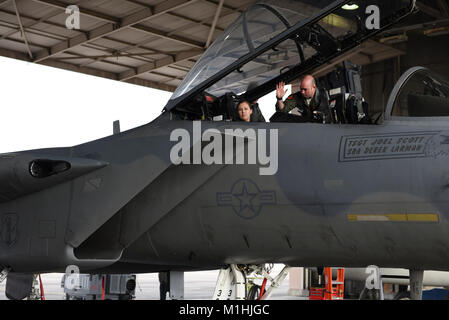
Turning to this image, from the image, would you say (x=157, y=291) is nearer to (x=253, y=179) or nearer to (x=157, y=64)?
(x=157, y=64)

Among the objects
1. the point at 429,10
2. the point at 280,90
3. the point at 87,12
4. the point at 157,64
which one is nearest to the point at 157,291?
the point at 157,64

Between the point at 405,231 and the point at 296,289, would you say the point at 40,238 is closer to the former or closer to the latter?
the point at 405,231

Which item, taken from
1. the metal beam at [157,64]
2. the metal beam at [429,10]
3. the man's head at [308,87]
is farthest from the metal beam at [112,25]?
the man's head at [308,87]

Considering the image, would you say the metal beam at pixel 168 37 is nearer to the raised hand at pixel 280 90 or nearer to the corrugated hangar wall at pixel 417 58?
the corrugated hangar wall at pixel 417 58

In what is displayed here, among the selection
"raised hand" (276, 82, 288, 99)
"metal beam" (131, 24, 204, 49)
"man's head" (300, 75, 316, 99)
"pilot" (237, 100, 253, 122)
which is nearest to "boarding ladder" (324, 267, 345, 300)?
"raised hand" (276, 82, 288, 99)

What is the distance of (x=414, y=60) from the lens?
21.6 meters

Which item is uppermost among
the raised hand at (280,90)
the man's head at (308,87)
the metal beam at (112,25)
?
the metal beam at (112,25)

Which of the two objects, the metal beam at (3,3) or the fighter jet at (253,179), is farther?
the metal beam at (3,3)

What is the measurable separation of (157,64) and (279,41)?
→ 17406mm

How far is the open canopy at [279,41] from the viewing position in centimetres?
538

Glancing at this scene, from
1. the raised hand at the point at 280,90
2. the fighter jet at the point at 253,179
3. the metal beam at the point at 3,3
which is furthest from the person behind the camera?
the metal beam at the point at 3,3

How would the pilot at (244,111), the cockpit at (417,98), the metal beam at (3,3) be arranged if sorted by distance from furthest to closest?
the metal beam at (3,3) → the pilot at (244,111) → the cockpit at (417,98)

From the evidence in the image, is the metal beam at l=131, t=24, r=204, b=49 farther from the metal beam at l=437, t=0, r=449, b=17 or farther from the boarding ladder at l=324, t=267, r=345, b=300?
the boarding ladder at l=324, t=267, r=345, b=300

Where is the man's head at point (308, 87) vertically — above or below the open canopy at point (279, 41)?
below
